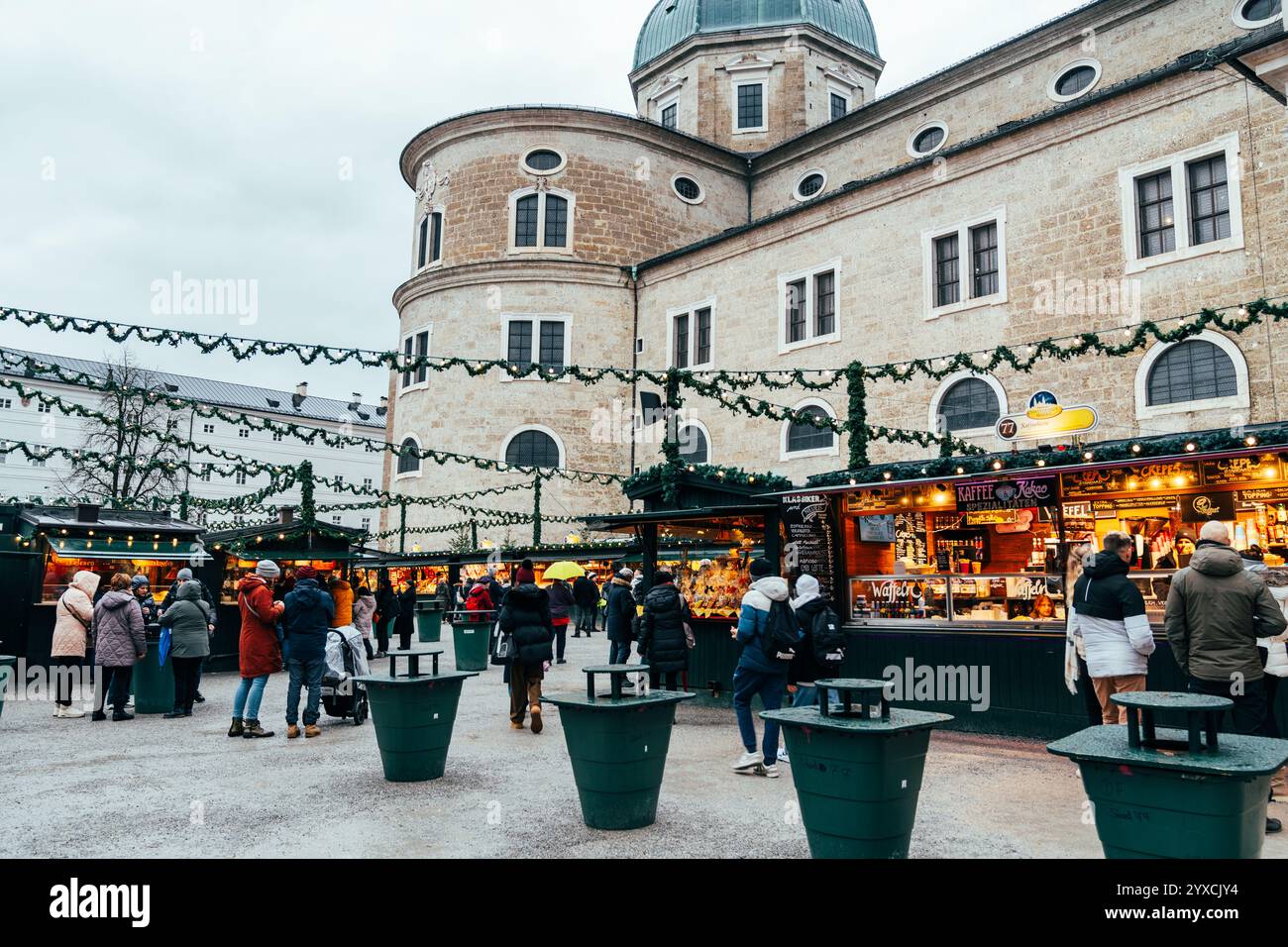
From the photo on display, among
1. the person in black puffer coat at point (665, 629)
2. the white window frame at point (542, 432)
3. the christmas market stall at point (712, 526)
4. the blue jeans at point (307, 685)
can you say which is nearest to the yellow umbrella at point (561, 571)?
the christmas market stall at point (712, 526)

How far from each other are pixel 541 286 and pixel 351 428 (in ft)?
144

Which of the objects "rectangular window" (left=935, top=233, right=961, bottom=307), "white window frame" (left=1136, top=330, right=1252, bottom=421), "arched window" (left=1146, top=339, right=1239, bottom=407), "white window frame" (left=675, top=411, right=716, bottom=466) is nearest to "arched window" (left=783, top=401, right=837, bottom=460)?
"white window frame" (left=675, top=411, right=716, bottom=466)

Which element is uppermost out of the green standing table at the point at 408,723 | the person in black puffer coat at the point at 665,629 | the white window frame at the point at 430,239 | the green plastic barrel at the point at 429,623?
the white window frame at the point at 430,239

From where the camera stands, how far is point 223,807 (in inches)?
246

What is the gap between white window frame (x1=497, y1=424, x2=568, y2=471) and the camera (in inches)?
1209

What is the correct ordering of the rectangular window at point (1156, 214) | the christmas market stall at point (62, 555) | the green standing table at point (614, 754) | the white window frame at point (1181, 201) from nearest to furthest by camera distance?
the green standing table at point (614, 754), the christmas market stall at point (62, 555), the white window frame at point (1181, 201), the rectangular window at point (1156, 214)

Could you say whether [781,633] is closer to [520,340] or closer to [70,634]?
[70,634]

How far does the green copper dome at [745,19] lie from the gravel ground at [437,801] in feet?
110

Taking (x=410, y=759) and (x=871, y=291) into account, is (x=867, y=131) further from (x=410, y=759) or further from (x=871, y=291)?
(x=410, y=759)

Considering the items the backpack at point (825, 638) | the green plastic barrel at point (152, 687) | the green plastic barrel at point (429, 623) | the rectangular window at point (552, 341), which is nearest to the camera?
the backpack at point (825, 638)

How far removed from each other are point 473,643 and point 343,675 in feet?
18.0

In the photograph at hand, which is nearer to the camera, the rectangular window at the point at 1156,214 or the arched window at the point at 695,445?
the rectangular window at the point at 1156,214

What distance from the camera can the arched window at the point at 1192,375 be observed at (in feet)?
57.0

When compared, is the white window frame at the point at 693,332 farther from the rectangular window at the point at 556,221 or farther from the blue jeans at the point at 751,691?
the blue jeans at the point at 751,691
